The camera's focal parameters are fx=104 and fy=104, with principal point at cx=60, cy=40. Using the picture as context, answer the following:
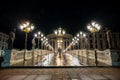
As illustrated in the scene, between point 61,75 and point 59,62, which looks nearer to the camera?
point 61,75

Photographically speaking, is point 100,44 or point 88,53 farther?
point 100,44

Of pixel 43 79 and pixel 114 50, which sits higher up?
pixel 114 50

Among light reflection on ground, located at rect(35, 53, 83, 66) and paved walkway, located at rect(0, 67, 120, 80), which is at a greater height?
paved walkway, located at rect(0, 67, 120, 80)

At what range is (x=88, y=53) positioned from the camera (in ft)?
67.8

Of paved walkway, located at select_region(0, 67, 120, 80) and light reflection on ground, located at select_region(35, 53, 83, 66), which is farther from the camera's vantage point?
light reflection on ground, located at select_region(35, 53, 83, 66)

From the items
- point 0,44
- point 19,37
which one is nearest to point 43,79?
point 0,44

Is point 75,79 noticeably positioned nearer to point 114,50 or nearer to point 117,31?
point 114,50

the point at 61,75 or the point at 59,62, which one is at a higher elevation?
the point at 61,75

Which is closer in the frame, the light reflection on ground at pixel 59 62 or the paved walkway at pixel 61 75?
the paved walkway at pixel 61 75

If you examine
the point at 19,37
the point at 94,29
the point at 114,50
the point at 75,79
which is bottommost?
the point at 75,79

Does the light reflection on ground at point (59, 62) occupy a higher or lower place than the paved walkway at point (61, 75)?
lower

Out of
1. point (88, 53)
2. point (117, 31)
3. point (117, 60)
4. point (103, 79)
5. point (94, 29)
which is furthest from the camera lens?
point (117, 31)

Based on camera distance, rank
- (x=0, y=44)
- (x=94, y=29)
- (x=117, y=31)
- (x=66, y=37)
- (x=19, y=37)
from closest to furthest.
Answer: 1. (x=94, y=29)
2. (x=0, y=44)
3. (x=117, y=31)
4. (x=19, y=37)
5. (x=66, y=37)

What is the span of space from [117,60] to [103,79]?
6866mm
